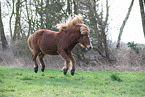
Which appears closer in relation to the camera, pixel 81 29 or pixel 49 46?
pixel 81 29

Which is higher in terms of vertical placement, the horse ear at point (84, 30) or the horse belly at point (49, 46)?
the horse ear at point (84, 30)

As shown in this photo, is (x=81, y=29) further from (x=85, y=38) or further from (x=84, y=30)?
(x=85, y=38)

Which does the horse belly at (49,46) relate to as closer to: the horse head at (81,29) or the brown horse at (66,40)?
the brown horse at (66,40)

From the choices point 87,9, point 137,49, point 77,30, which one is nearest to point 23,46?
point 87,9

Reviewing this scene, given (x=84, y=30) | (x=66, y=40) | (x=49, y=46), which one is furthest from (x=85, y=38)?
(x=49, y=46)

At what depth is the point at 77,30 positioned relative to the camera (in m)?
5.46

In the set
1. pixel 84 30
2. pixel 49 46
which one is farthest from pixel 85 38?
pixel 49 46

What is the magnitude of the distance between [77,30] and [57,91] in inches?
72.3

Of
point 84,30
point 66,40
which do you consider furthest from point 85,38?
point 66,40

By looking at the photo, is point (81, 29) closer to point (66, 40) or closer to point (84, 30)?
point (84, 30)

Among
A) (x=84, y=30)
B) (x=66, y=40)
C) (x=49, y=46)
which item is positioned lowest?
(x=49, y=46)

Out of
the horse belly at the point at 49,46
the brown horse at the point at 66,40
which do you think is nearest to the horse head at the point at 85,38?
the brown horse at the point at 66,40

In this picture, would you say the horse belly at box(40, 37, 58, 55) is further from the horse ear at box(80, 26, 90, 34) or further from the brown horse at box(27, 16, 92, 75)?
the horse ear at box(80, 26, 90, 34)

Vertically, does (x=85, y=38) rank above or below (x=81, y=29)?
below
